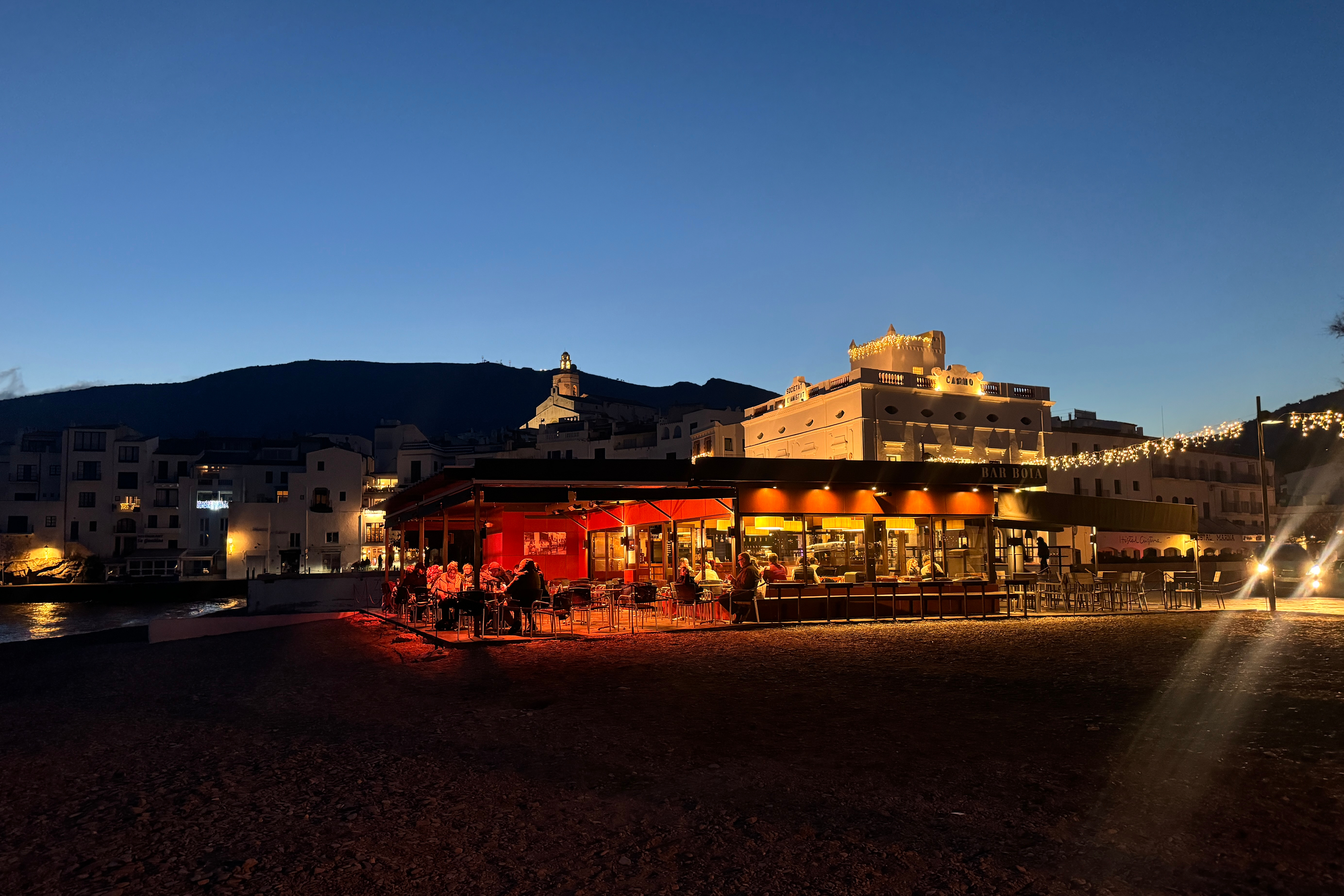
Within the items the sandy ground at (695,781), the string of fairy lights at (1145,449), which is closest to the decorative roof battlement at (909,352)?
the string of fairy lights at (1145,449)

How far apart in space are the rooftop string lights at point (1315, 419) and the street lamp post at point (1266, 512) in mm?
397

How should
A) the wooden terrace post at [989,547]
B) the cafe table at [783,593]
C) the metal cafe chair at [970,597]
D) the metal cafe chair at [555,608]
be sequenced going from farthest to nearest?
the wooden terrace post at [989,547]
the metal cafe chair at [970,597]
the cafe table at [783,593]
the metal cafe chair at [555,608]

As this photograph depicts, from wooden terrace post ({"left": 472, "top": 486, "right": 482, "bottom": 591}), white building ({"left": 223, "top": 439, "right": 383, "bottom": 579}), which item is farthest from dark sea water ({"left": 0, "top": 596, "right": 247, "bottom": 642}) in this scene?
wooden terrace post ({"left": 472, "top": 486, "right": 482, "bottom": 591})

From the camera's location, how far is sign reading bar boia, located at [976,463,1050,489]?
2228cm

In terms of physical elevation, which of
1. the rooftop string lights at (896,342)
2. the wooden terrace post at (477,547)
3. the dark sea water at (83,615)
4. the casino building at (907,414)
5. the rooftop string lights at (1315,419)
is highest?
the rooftop string lights at (896,342)

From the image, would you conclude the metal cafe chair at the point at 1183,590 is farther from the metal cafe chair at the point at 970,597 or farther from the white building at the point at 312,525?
the white building at the point at 312,525

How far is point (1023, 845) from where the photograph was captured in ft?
16.2

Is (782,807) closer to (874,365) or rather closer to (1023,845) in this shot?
(1023,845)

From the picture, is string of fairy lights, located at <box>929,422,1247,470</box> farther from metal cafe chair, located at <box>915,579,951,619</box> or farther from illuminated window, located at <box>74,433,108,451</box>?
illuminated window, located at <box>74,433,108,451</box>

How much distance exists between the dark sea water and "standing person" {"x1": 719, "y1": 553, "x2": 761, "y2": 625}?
24.1m

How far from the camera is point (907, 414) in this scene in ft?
144

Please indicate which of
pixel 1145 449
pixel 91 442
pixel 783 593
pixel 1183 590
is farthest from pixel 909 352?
pixel 91 442

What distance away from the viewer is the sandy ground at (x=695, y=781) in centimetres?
466

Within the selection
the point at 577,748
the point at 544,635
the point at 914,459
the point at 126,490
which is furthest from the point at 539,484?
the point at 126,490
